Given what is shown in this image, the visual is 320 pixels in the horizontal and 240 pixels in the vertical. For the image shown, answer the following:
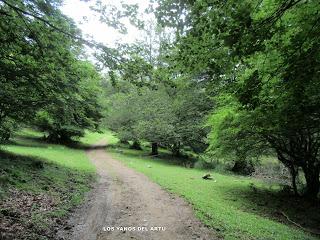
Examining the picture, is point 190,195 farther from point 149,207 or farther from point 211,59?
point 211,59

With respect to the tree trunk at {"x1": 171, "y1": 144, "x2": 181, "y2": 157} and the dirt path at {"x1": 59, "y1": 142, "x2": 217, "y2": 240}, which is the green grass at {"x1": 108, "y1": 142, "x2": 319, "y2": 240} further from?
the tree trunk at {"x1": 171, "y1": 144, "x2": 181, "y2": 157}

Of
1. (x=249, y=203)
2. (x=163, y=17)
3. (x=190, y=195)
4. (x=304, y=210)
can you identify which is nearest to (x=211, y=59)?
(x=163, y=17)

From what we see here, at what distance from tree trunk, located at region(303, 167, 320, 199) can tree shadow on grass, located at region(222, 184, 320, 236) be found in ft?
1.39

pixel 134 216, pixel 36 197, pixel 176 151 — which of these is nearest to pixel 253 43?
pixel 134 216

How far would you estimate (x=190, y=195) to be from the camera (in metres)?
13.7

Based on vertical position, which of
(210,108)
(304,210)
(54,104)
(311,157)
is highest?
(210,108)

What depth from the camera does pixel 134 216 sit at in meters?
9.79

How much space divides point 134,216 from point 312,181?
1089 centimetres

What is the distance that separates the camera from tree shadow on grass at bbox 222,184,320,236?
12.8 m

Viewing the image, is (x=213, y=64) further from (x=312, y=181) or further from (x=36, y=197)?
(x=312, y=181)

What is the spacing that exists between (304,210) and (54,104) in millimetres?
12857

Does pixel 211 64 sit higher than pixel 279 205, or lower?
higher

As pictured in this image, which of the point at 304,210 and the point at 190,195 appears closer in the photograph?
the point at 190,195

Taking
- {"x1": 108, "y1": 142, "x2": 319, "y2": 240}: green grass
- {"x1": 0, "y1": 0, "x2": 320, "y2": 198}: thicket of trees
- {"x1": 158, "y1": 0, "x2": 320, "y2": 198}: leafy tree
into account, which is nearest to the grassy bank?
{"x1": 0, "y1": 0, "x2": 320, "y2": 198}: thicket of trees
